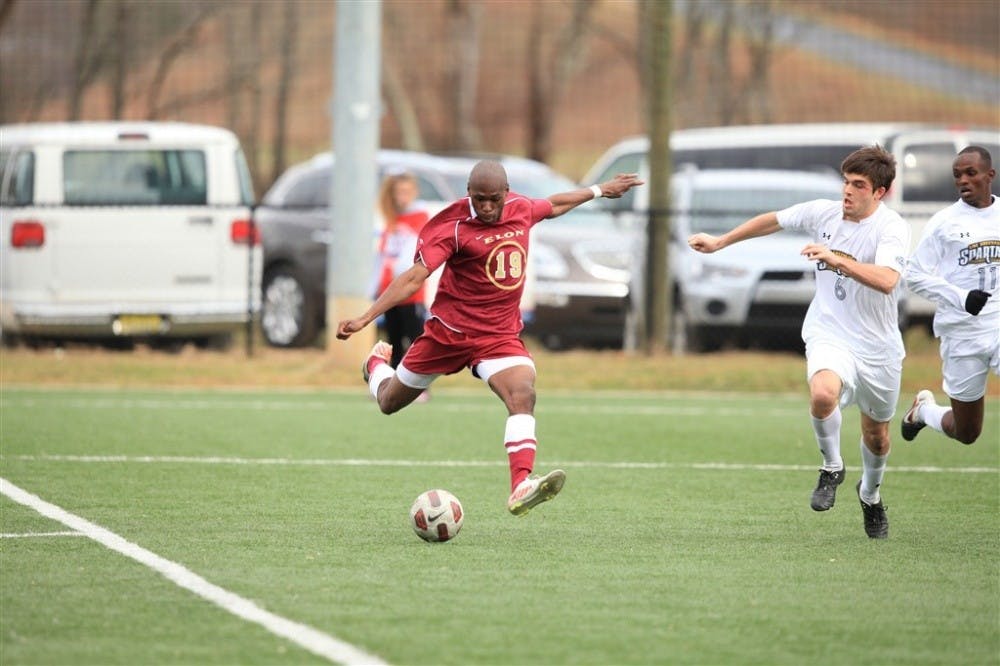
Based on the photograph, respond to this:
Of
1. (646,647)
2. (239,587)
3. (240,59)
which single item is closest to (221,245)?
(239,587)

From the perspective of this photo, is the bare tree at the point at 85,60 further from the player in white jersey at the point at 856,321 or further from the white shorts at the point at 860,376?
the white shorts at the point at 860,376

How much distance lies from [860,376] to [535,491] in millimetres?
1721

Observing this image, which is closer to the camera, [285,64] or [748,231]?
[748,231]

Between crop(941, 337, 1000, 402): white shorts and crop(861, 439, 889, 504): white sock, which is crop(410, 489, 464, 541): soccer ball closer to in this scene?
crop(861, 439, 889, 504): white sock

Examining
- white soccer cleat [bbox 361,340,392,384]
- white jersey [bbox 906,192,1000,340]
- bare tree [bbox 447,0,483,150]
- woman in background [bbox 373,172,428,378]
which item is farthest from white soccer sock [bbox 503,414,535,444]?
bare tree [bbox 447,0,483,150]

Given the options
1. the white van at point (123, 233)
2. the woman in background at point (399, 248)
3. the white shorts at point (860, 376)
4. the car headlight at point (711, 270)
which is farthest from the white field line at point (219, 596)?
the car headlight at point (711, 270)

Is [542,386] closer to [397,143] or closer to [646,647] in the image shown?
[646,647]

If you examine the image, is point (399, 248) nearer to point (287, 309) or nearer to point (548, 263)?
point (548, 263)

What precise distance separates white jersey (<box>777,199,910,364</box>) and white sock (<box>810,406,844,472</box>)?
0.35m

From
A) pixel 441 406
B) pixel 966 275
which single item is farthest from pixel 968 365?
pixel 441 406

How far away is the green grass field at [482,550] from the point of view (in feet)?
21.1

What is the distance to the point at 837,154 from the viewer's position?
74.5 ft

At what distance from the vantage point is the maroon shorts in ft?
29.9

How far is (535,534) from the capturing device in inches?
355
